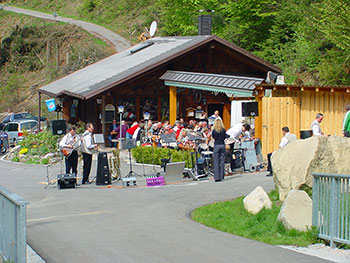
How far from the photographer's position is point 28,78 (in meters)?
63.0

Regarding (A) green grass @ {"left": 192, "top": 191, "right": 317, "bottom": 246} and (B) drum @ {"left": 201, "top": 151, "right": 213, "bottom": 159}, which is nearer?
(A) green grass @ {"left": 192, "top": 191, "right": 317, "bottom": 246}

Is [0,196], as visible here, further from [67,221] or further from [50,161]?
[50,161]

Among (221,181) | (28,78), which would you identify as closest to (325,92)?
(221,181)

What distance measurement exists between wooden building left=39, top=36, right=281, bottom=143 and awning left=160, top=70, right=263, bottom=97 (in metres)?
0.07

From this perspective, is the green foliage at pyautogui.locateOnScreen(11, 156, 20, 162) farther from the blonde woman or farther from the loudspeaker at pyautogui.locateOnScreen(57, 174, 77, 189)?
the blonde woman

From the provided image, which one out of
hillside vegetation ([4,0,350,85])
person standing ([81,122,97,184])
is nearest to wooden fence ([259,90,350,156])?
hillside vegetation ([4,0,350,85])

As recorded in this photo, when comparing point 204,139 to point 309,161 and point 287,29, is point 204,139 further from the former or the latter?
point 287,29

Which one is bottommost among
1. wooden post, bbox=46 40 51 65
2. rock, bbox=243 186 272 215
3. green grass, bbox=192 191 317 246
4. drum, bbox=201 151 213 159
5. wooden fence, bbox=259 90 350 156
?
green grass, bbox=192 191 317 246

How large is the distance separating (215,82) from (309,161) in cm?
1285

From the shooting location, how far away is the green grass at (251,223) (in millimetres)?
9234

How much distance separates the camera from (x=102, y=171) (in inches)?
661

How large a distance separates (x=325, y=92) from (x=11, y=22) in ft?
219

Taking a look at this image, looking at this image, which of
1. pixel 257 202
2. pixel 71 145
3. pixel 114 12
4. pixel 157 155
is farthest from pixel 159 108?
pixel 114 12

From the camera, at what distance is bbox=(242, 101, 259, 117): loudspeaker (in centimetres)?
1927
